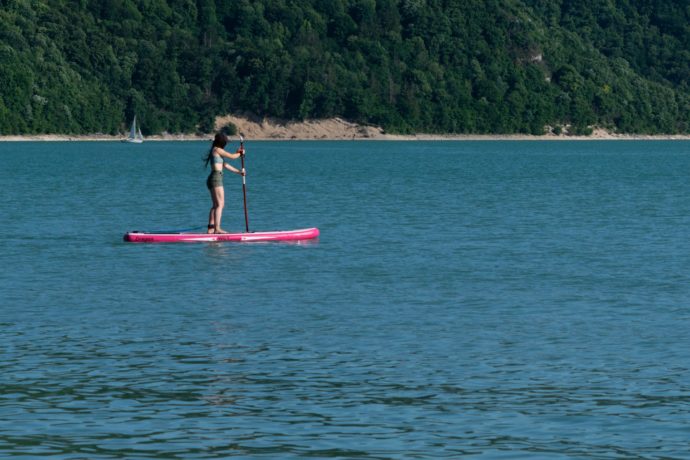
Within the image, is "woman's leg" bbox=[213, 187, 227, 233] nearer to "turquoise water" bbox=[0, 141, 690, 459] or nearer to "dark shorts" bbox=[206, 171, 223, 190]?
"dark shorts" bbox=[206, 171, 223, 190]

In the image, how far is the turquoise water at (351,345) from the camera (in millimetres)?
18297

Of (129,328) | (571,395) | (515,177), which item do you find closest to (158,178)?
(515,177)

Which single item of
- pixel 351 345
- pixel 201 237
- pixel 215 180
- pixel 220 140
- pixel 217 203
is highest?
pixel 220 140

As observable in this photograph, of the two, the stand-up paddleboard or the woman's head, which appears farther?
the stand-up paddleboard

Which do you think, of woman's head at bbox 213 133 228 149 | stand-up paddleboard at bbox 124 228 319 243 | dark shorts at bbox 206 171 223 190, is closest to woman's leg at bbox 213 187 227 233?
dark shorts at bbox 206 171 223 190

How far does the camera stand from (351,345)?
25000 millimetres

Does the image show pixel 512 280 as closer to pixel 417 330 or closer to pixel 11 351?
pixel 417 330

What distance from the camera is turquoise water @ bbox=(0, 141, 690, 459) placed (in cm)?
1830

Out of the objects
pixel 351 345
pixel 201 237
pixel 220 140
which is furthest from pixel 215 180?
pixel 351 345

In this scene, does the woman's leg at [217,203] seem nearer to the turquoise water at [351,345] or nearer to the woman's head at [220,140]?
the turquoise water at [351,345]

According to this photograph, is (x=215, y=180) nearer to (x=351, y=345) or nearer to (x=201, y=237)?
(x=201, y=237)

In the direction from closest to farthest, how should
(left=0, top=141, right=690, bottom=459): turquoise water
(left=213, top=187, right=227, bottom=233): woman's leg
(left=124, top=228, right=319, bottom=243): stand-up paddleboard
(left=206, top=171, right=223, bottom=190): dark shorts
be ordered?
1. (left=0, top=141, right=690, bottom=459): turquoise water
2. (left=206, top=171, right=223, bottom=190): dark shorts
3. (left=213, top=187, right=227, bottom=233): woman's leg
4. (left=124, top=228, right=319, bottom=243): stand-up paddleboard

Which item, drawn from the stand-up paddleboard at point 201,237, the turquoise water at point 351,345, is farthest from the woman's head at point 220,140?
the turquoise water at point 351,345

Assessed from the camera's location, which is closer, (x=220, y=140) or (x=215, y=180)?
(x=220, y=140)
